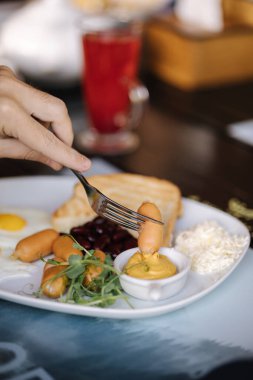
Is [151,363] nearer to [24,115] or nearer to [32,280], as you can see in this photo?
[32,280]

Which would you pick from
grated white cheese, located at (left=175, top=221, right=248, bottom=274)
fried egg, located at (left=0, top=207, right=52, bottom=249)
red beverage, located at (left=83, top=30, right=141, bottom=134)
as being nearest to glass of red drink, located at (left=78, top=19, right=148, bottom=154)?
red beverage, located at (left=83, top=30, right=141, bottom=134)

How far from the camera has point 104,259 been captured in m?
1.19

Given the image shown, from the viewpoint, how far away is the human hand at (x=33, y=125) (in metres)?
1.21

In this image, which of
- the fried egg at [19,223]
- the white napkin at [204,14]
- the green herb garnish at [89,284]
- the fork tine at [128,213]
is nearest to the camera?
the green herb garnish at [89,284]

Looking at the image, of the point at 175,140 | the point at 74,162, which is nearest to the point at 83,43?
the point at 175,140

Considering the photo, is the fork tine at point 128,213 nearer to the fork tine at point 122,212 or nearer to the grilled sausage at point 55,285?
the fork tine at point 122,212

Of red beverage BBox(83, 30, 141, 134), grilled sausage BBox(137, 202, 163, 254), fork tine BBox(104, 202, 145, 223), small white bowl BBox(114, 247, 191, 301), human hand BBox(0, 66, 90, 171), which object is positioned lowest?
red beverage BBox(83, 30, 141, 134)

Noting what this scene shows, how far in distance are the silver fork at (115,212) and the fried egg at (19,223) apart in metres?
0.18

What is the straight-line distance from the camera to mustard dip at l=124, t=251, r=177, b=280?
1142 millimetres

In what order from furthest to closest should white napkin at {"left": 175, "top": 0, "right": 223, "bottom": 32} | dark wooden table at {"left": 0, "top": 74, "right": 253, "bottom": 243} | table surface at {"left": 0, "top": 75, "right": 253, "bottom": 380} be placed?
1. white napkin at {"left": 175, "top": 0, "right": 223, "bottom": 32}
2. dark wooden table at {"left": 0, "top": 74, "right": 253, "bottom": 243}
3. table surface at {"left": 0, "top": 75, "right": 253, "bottom": 380}

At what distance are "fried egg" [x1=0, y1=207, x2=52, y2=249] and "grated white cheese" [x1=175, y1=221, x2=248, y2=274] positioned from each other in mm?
300

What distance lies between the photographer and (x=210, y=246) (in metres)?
1.30

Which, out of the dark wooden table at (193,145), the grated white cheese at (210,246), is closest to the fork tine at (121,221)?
the grated white cheese at (210,246)

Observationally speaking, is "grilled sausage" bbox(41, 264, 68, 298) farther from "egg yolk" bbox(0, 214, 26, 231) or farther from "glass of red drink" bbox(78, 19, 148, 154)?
"glass of red drink" bbox(78, 19, 148, 154)
